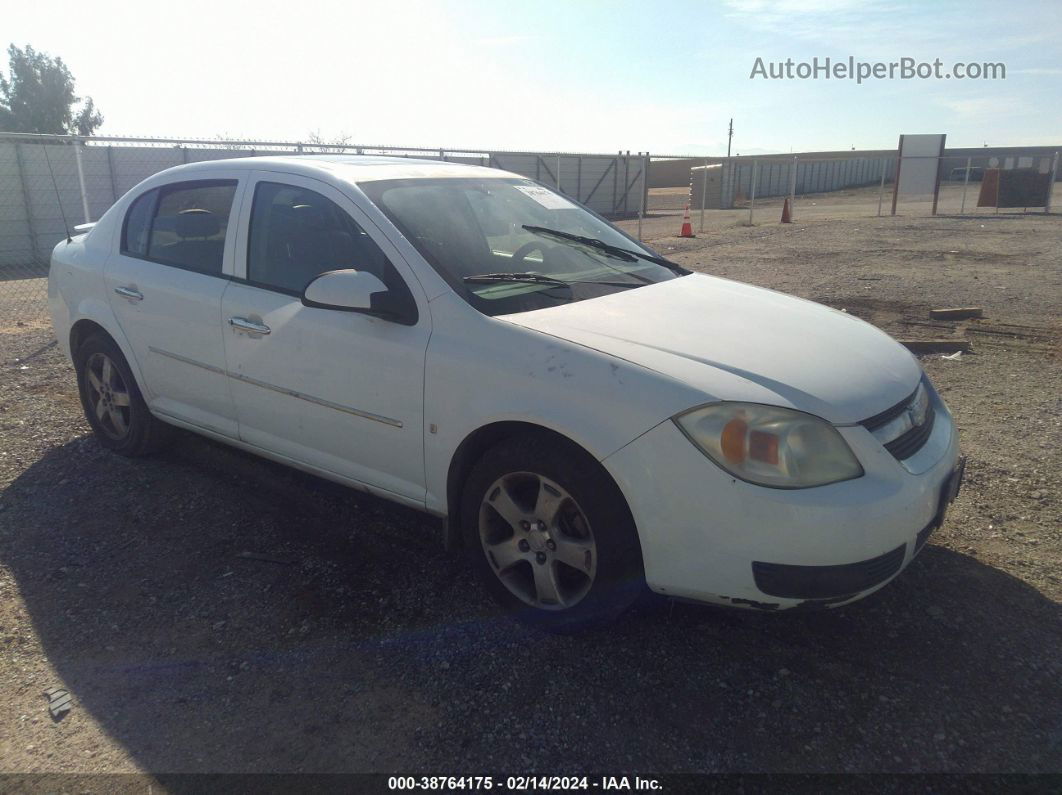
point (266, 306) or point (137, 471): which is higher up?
point (266, 306)

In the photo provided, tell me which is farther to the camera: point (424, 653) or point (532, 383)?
point (424, 653)

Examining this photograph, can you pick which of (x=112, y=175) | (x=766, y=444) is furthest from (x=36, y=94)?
(x=766, y=444)

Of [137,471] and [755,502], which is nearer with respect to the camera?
[755,502]

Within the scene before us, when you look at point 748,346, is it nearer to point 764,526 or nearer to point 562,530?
point 764,526

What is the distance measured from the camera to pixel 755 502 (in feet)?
7.89

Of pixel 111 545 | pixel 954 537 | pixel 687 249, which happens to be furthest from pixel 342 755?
pixel 687 249

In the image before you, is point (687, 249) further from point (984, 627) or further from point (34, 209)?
point (984, 627)

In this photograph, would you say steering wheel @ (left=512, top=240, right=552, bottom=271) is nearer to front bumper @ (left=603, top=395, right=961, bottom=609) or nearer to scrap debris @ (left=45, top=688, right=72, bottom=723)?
front bumper @ (left=603, top=395, right=961, bottom=609)

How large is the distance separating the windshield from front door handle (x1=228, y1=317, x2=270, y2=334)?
780mm

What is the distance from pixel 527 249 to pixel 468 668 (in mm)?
1836

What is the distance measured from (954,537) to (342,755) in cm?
283

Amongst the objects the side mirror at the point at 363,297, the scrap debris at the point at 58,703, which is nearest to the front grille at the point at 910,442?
the side mirror at the point at 363,297

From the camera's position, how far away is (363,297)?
3072 millimetres

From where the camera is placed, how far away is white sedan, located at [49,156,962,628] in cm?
247
